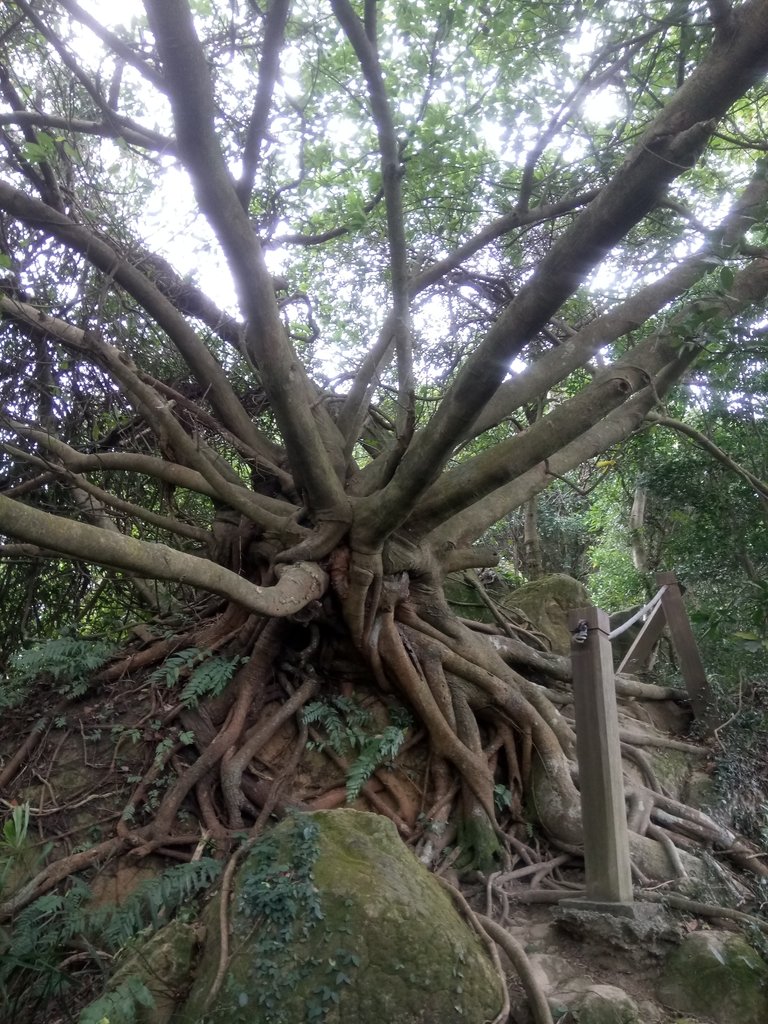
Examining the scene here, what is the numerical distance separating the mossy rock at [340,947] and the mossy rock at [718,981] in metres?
0.99

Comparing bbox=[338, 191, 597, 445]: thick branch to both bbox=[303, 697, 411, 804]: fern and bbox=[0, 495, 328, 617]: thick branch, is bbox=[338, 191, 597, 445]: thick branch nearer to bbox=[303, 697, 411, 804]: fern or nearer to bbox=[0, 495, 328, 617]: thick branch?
bbox=[303, 697, 411, 804]: fern

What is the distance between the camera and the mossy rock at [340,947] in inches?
118

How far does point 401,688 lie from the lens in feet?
17.9

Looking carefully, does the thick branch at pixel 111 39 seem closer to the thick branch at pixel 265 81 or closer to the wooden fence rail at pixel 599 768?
the thick branch at pixel 265 81

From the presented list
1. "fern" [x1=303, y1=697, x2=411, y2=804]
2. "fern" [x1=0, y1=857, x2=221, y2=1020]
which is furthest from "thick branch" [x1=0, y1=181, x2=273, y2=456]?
"fern" [x1=0, y1=857, x2=221, y2=1020]

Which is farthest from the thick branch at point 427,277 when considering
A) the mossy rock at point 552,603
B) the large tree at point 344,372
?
the mossy rock at point 552,603

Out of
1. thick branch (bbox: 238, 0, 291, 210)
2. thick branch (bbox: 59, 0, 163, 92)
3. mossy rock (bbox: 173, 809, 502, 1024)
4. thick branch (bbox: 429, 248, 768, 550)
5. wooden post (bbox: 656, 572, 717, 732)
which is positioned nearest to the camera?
mossy rock (bbox: 173, 809, 502, 1024)

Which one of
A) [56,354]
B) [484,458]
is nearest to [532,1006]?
[484,458]

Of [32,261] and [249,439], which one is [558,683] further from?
[32,261]

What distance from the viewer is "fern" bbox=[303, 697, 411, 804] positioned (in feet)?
16.5

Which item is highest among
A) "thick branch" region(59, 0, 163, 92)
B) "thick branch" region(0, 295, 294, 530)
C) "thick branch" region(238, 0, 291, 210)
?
"thick branch" region(59, 0, 163, 92)

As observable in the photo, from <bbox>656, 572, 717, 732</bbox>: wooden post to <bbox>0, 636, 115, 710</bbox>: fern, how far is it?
4.69 meters

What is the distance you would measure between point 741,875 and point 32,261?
6.74 meters

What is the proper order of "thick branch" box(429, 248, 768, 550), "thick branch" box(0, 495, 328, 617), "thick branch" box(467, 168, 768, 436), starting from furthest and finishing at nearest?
1. "thick branch" box(467, 168, 768, 436)
2. "thick branch" box(429, 248, 768, 550)
3. "thick branch" box(0, 495, 328, 617)
